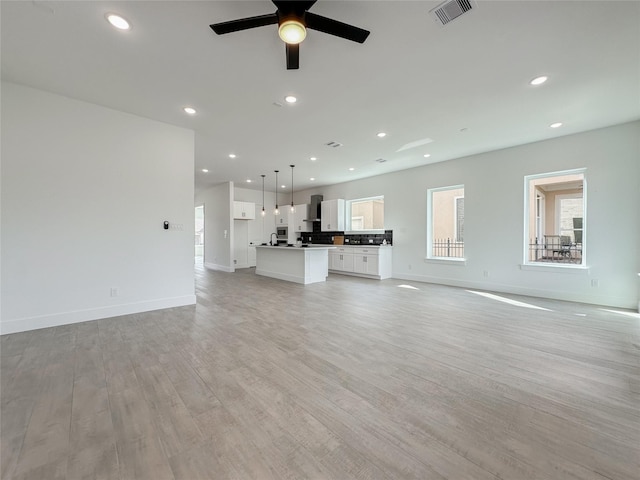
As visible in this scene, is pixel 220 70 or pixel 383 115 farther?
pixel 383 115

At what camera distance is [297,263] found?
22.4ft

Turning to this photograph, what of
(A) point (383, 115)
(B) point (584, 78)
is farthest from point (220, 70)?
(B) point (584, 78)

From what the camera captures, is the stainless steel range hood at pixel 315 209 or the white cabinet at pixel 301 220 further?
the white cabinet at pixel 301 220

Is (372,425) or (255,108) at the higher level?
(255,108)

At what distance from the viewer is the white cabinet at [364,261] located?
284 inches

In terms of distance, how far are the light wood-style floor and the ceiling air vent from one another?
295 cm

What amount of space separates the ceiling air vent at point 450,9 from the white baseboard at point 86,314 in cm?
483

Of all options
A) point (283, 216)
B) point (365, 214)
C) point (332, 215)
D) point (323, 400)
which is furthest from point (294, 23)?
point (283, 216)

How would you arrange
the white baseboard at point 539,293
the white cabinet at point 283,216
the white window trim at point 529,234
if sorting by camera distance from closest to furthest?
1. the white baseboard at point 539,293
2. the white window trim at point 529,234
3. the white cabinet at point 283,216

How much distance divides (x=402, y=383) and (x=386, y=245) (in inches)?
217

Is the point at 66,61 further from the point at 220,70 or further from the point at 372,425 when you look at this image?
the point at 372,425

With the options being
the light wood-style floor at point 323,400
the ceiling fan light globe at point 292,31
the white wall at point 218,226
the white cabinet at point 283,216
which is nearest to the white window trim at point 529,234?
the light wood-style floor at point 323,400

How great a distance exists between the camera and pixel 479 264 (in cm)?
584

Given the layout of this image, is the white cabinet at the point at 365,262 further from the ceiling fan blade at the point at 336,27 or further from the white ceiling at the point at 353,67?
the ceiling fan blade at the point at 336,27
